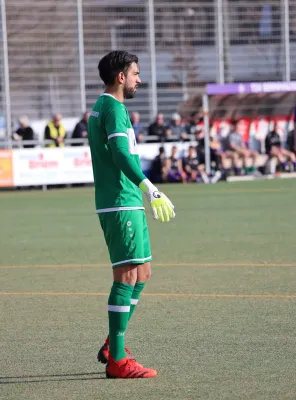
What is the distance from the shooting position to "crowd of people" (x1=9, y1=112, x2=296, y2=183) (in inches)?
1102

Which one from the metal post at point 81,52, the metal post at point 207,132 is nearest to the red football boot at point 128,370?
the metal post at point 207,132

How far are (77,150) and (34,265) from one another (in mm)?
15418

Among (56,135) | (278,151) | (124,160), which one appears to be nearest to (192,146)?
(278,151)

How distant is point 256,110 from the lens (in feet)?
106

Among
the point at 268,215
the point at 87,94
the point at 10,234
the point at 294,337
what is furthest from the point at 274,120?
the point at 294,337

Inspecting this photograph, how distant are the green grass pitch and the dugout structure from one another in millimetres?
13204

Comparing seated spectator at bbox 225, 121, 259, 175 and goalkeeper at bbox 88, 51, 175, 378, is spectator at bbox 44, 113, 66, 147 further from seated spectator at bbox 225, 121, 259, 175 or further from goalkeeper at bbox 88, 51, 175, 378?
goalkeeper at bbox 88, 51, 175, 378

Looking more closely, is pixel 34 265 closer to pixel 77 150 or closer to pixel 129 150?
pixel 129 150

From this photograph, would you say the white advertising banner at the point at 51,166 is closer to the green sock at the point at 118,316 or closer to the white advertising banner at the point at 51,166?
the white advertising banner at the point at 51,166

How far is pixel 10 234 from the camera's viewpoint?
16.3 m

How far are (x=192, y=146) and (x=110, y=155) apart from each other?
73.0 ft

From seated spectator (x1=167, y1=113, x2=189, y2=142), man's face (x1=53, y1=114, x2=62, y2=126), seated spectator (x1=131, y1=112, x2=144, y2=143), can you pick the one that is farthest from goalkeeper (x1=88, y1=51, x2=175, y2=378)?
seated spectator (x1=167, y1=113, x2=189, y2=142)

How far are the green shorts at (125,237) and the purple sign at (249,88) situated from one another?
74.9 feet

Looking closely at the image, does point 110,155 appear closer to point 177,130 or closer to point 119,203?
point 119,203
